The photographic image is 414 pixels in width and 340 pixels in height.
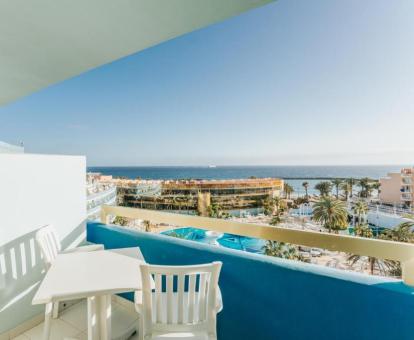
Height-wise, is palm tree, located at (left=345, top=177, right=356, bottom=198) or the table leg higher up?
palm tree, located at (left=345, top=177, right=356, bottom=198)

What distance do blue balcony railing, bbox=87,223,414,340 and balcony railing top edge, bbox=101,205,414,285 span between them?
139 millimetres

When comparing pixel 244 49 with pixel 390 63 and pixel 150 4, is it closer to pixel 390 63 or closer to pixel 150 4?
pixel 390 63

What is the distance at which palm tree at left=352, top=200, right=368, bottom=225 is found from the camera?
333 cm

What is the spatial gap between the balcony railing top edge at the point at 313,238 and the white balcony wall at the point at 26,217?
1049mm

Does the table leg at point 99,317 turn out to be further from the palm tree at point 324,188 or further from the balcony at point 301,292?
the palm tree at point 324,188

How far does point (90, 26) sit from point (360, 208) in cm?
422

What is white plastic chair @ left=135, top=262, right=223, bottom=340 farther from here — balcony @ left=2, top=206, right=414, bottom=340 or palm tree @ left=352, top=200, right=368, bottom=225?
palm tree @ left=352, top=200, right=368, bottom=225

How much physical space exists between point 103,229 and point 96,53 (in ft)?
6.46

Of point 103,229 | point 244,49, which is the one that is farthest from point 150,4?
point 244,49

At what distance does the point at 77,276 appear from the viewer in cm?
142

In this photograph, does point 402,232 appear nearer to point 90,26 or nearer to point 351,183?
point 351,183

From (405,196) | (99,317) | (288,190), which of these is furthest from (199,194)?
(405,196)

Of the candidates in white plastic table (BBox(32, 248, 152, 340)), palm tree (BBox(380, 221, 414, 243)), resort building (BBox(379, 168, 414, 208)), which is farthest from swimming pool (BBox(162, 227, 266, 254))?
resort building (BBox(379, 168, 414, 208))

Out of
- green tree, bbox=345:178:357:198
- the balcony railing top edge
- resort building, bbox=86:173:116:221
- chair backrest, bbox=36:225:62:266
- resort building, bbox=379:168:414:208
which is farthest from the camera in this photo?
green tree, bbox=345:178:357:198
